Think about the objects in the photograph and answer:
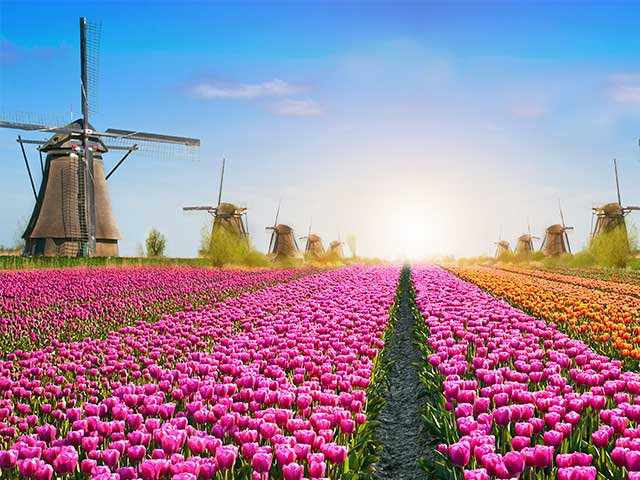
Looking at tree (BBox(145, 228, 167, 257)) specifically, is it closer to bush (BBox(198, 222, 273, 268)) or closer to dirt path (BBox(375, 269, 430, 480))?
bush (BBox(198, 222, 273, 268))

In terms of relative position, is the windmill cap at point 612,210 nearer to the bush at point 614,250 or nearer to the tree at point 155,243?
the bush at point 614,250

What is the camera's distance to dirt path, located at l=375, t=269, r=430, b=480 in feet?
17.7

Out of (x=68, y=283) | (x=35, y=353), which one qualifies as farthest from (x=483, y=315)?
(x=68, y=283)

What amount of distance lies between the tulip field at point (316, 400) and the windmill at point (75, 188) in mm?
23349

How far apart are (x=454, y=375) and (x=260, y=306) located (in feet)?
25.9

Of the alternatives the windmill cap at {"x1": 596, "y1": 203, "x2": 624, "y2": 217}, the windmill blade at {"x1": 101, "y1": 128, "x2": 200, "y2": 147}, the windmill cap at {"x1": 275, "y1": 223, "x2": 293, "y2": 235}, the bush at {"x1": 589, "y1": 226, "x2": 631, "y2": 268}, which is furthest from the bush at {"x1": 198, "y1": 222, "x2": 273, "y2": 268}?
the windmill cap at {"x1": 596, "y1": 203, "x2": 624, "y2": 217}

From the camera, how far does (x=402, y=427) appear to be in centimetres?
646

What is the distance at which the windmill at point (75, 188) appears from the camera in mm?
34156

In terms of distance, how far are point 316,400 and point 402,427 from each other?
1447 mm

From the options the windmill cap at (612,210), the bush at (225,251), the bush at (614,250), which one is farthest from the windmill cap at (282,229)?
the windmill cap at (612,210)

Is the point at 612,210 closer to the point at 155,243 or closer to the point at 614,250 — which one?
the point at 614,250

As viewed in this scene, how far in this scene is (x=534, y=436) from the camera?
4715 mm

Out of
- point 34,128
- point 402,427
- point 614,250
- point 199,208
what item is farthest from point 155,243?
point 402,427

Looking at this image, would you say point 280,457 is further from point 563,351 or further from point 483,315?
point 483,315
